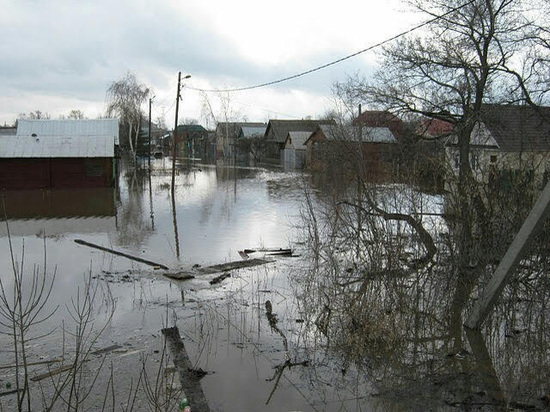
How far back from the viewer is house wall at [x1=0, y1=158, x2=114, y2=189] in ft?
99.3

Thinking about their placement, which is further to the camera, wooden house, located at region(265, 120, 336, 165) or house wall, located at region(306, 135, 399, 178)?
wooden house, located at region(265, 120, 336, 165)

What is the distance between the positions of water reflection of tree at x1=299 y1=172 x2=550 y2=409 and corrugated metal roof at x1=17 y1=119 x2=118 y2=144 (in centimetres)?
3484

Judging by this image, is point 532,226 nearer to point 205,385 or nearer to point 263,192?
point 205,385

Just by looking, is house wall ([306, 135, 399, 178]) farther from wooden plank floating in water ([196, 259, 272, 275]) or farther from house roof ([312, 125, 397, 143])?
wooden plank floating in water ([196, 259, 272, 275])

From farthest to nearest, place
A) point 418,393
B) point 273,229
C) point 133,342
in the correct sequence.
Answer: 1. point 273,229
2. point 133,342
3. point 418,393

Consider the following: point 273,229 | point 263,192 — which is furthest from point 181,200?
point 273,229

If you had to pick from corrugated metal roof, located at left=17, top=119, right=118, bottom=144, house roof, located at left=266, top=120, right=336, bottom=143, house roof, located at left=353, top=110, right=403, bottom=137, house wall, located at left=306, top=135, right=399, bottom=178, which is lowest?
house wall, located at left=306, top=135, right=399, bottom=178

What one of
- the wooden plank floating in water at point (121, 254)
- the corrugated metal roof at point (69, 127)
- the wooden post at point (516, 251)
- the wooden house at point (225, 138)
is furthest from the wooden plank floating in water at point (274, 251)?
the wooden house at point (225, 138)

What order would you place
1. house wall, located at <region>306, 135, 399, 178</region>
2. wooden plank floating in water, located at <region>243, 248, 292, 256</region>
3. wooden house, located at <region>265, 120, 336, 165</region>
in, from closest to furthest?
house wall, located at <region>306, 135, 399, 178</region> → wooden plank floating in water, located at <region>243, 248, 292, 256</region> → wooden house, located at <region>265, 120, 336, 165</region>

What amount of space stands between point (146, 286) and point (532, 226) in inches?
279

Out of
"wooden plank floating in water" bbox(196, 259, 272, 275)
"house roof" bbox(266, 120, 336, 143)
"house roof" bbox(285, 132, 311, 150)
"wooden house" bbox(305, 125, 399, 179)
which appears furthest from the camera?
"house roof" bbox(266, 120, 336, 143)

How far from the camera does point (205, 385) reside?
19.6 feet

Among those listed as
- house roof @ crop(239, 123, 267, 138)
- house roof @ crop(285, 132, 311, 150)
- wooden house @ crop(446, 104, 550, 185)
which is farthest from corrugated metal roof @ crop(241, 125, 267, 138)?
wooden house @ crop(446, 104, 550, 185)

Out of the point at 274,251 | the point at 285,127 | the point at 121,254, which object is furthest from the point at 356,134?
the point at 285,127
